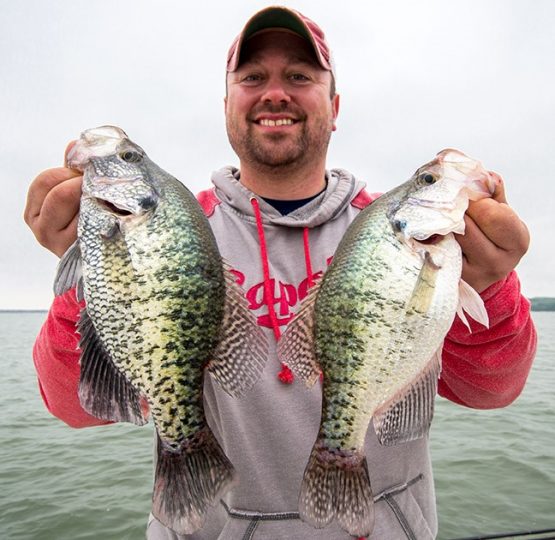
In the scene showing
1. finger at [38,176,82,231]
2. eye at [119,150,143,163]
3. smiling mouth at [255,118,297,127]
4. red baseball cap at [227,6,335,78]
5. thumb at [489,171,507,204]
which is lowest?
finger at [38,176,82,231]

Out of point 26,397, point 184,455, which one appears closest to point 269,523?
point 184,455

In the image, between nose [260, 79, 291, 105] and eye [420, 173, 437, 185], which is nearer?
eye [420, 173, 437, 185]

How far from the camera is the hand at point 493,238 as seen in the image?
192 centimetres

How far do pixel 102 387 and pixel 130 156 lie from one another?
966 mm

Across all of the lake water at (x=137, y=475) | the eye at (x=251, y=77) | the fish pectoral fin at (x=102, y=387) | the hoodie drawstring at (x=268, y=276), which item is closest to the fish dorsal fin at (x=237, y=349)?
the fish pectoral fin at (x=102, y=387)

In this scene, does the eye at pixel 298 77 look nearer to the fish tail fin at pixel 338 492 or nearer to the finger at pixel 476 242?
the finger at pixel 476 242

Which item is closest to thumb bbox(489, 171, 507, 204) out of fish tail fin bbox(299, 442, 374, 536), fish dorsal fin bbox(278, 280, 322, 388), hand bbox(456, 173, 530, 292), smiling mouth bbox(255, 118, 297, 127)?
hand bbox(456, 173, 530, 292)

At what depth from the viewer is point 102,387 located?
1818 mm

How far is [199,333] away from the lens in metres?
1.86

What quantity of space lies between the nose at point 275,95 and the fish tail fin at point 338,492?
1949 millimetres

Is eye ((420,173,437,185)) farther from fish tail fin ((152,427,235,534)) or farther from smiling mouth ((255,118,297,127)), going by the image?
fish tail fin ((152,427,235,534))

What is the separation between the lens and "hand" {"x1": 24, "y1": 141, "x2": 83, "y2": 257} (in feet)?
6.22

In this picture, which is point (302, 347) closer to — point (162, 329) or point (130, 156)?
point (162, 329)

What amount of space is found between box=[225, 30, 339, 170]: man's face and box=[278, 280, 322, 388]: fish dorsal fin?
121cm
